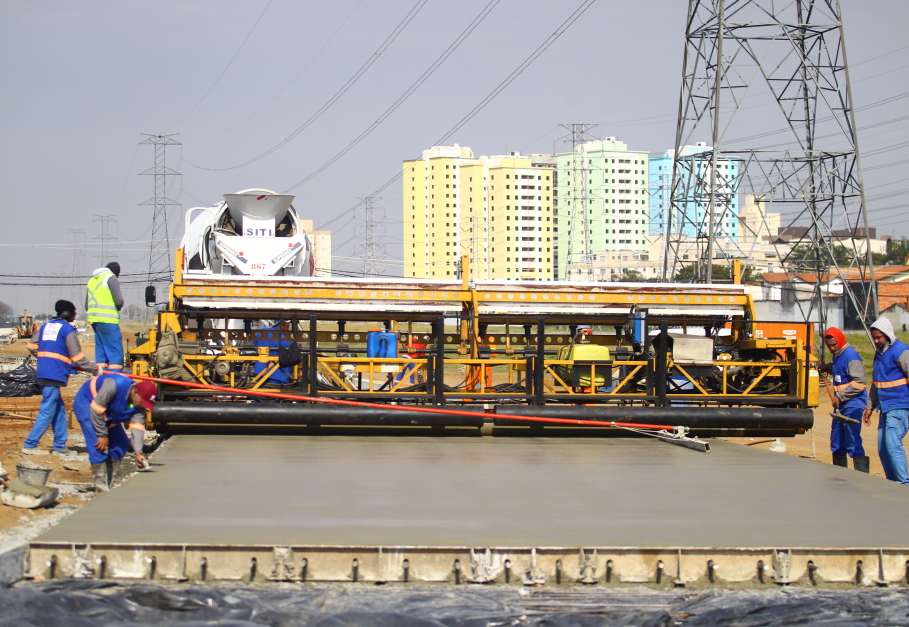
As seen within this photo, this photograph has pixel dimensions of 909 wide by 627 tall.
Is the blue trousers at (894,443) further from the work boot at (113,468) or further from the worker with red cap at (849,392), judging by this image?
the work boot at (113,468)

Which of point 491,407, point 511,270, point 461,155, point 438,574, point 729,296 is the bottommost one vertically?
point 438,574

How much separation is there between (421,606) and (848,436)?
6913mm

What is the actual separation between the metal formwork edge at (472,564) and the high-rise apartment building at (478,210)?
134 meters

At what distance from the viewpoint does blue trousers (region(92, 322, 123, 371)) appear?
10742 mm

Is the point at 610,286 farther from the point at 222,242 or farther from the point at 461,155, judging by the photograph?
the point at 461,155

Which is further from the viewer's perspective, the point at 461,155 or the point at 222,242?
the point at 461,155

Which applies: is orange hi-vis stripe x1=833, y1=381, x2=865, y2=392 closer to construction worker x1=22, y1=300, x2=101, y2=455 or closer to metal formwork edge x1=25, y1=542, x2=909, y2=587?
metal formwork edge x1=25, y1=542, x2=909, y2=587

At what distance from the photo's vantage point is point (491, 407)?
10.9 metres

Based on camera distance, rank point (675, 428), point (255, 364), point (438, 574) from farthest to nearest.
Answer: point (255, 364)
point (675, 428)
point (438, 574)

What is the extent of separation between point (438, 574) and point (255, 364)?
21.4ft

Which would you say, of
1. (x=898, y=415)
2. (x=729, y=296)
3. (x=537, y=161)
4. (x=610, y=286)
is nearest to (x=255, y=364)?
(x=610, y=286)

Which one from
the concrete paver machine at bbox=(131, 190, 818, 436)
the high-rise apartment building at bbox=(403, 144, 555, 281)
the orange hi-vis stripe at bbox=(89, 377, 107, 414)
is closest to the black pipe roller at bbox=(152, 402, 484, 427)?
the concrete paver machine at bbox=(131, 190, 818, 436)

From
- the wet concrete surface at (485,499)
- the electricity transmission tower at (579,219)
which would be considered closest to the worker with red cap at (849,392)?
the wet concrete surface at (485,499)

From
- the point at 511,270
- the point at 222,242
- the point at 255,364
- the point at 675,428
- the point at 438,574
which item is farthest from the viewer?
the point at 511,270
